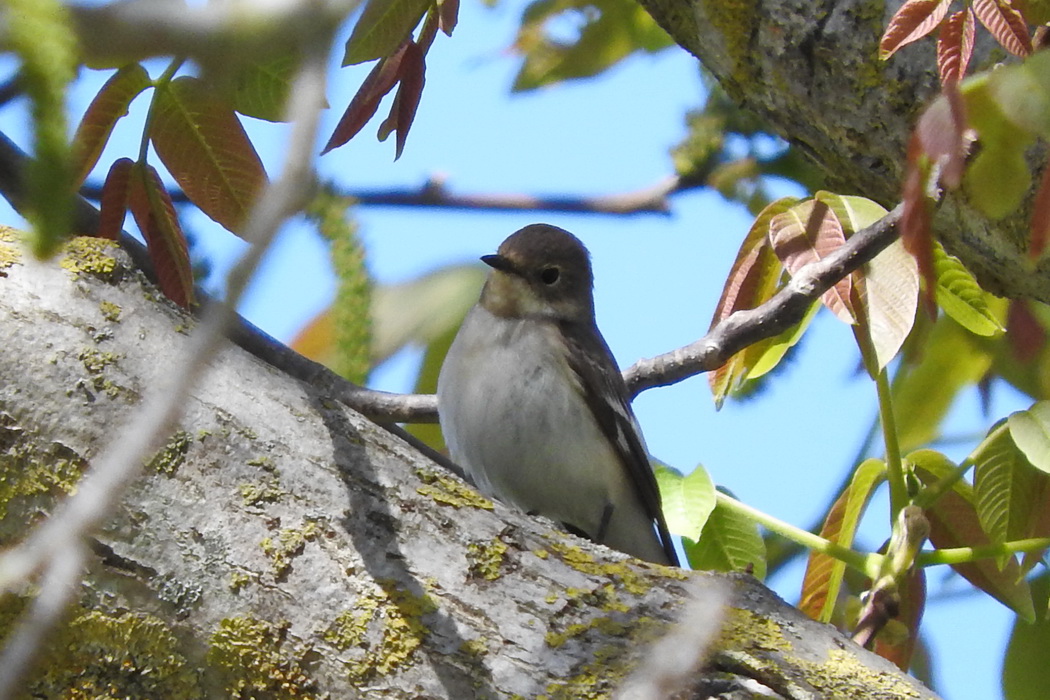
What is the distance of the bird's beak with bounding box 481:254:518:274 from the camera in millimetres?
5141

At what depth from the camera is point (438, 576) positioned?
267 centimetres

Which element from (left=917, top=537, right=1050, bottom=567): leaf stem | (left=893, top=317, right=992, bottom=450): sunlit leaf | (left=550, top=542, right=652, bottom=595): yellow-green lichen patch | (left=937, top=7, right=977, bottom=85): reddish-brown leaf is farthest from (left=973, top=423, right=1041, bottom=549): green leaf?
(left=937, top=7, right=977, bottom=85): reddish-brown leaf

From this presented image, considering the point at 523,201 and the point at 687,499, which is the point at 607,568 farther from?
the point at 523,201

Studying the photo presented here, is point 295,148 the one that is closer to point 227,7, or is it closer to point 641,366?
point 227,7

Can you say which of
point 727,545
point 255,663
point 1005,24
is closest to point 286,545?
point 255,663

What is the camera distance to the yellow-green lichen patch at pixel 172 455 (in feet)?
8.50

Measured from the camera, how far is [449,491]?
2.88 meters

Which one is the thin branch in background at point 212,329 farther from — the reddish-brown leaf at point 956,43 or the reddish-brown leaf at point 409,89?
the reddish-brown leaf at point 409,89

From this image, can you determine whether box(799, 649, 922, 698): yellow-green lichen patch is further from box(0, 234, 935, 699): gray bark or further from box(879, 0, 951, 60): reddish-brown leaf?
box(879, 0, 951, 60): reddish-brown leaf

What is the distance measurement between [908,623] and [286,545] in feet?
6.32

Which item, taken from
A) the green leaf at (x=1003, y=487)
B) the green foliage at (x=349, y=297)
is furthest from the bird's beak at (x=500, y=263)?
the green foliage at (x=349, y=297)

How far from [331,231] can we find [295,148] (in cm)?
111

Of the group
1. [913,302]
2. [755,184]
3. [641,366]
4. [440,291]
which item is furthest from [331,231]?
[755,184]

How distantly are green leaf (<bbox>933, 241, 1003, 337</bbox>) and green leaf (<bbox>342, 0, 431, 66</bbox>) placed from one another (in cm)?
161
